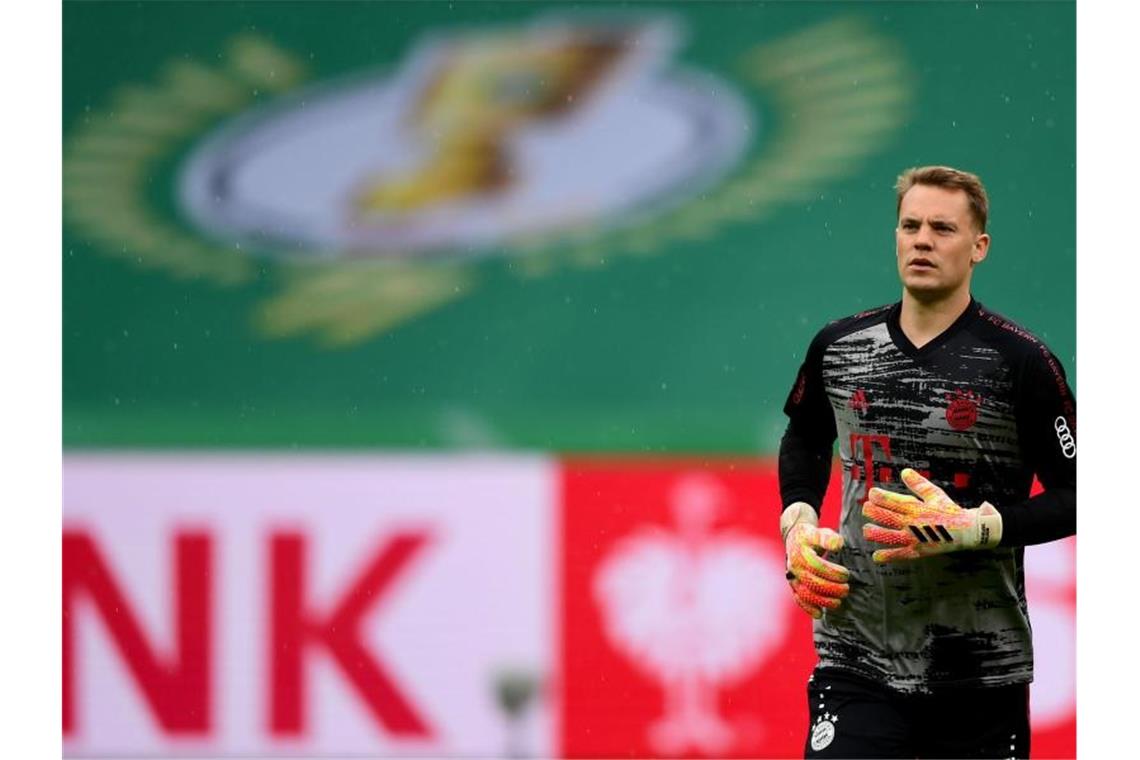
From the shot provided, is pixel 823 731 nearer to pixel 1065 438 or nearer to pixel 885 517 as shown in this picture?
pixel 885 517

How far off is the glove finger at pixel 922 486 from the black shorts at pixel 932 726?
1.34 ft

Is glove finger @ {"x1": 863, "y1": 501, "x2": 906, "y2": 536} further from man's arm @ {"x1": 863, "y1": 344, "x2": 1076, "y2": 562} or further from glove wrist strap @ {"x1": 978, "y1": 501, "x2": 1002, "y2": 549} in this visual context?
glove wrist strap @ {"x1": 978, "y1": 501, "x2": 1002, "y2": 549}

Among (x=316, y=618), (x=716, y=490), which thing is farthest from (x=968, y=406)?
(x=316, y=618)

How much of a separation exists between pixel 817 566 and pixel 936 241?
2.32ft

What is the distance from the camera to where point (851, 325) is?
341cm

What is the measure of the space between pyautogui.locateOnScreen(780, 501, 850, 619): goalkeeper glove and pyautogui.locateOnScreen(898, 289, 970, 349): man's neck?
0.45 m

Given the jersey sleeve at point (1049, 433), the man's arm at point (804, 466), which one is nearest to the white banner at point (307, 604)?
the man's arm at point (804, 466)

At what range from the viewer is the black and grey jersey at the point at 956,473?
10.4 ft

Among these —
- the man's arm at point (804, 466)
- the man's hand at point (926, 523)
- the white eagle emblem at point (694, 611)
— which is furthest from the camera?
the white eagle emblem at point (694, 611)

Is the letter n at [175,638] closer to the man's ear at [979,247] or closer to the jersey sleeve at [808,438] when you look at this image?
the jersey sleeve at [808,438]

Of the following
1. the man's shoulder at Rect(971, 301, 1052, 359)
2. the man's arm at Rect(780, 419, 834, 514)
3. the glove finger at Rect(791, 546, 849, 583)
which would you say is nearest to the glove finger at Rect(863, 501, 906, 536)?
the glove finger at Rect(791, 546, 849, 583)

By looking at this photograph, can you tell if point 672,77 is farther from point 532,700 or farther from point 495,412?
point 532,700

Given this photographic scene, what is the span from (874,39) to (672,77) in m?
0.69

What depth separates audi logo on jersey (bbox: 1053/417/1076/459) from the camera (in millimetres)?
3154
